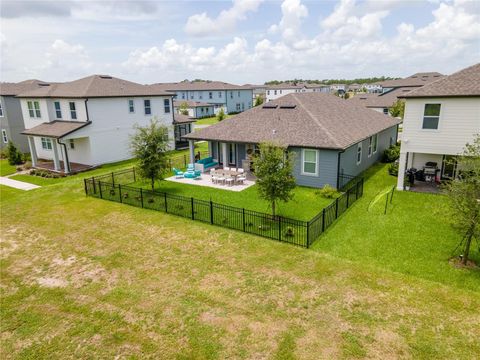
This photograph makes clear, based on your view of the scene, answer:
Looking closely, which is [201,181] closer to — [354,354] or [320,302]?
[320,302]

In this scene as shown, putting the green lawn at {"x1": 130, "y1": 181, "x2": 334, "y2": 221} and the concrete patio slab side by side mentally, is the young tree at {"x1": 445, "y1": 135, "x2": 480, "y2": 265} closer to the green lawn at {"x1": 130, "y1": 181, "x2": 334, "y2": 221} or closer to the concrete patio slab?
the green lawn at {"x1": 130, "y1": 181, "x2": 334, "y2": 221}

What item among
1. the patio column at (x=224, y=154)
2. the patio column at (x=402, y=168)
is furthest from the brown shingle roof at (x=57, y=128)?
the patio column at (x=402, y=168)

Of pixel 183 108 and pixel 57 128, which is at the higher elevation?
pixel 183 108

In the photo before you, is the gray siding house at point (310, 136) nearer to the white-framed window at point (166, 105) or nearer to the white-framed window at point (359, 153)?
the white-framed window at point (359, 153)

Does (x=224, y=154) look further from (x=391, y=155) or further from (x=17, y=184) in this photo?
(x=17, y=184)

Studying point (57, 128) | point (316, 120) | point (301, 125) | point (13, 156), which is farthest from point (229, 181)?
point (13, 156)

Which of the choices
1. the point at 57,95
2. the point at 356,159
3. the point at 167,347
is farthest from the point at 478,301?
the point at 57,95
